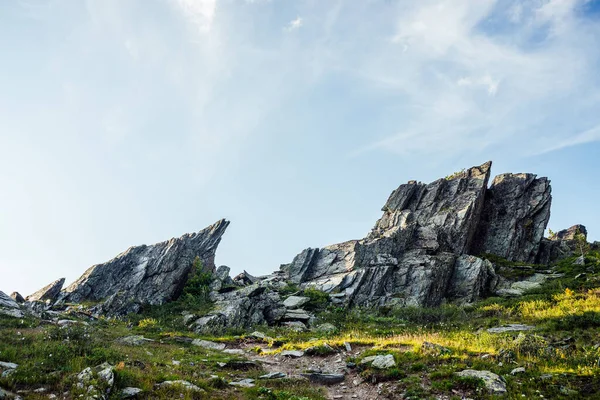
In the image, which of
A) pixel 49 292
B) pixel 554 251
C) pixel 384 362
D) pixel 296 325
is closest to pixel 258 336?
pixel 296 325

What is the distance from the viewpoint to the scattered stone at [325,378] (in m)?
15.8

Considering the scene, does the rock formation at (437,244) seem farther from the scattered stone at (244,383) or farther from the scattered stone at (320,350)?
the scattered stone at (244,383)

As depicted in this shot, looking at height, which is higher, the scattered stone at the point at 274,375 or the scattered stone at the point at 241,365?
the scattered stone at the point at 241,365

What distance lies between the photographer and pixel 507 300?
36250 millimetres

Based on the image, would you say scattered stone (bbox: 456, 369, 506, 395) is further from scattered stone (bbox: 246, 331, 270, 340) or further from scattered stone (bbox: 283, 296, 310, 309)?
scattered stone (bbox: 283, 296, 310, 309)

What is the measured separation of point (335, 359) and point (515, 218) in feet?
189

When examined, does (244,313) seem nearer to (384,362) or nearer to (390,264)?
(384,362)

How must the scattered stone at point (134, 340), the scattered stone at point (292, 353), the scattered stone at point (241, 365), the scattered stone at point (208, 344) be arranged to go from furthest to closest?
the scattered stone at point (208, 344) < the scattered stone at point (134, 340) < the scattered stone at point (292, 353) < the scattered stone at point (241, 365)

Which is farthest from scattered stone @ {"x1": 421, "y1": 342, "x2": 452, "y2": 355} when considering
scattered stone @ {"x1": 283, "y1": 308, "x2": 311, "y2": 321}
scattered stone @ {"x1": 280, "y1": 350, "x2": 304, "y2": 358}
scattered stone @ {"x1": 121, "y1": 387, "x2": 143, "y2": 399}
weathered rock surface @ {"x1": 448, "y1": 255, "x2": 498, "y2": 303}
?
weathered rock surface @ {"x1": 448, "y1": 255, "x2": 498, "y2": 303}

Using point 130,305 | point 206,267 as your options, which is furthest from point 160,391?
point 206,267

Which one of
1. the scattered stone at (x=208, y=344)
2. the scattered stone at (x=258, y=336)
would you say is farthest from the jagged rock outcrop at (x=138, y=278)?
the scattered stone at (x=258, y=336)

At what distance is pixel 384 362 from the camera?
16.6m

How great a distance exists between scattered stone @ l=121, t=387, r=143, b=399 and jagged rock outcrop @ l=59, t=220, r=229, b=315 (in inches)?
1086

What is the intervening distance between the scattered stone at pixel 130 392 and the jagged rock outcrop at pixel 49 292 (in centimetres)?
3644
